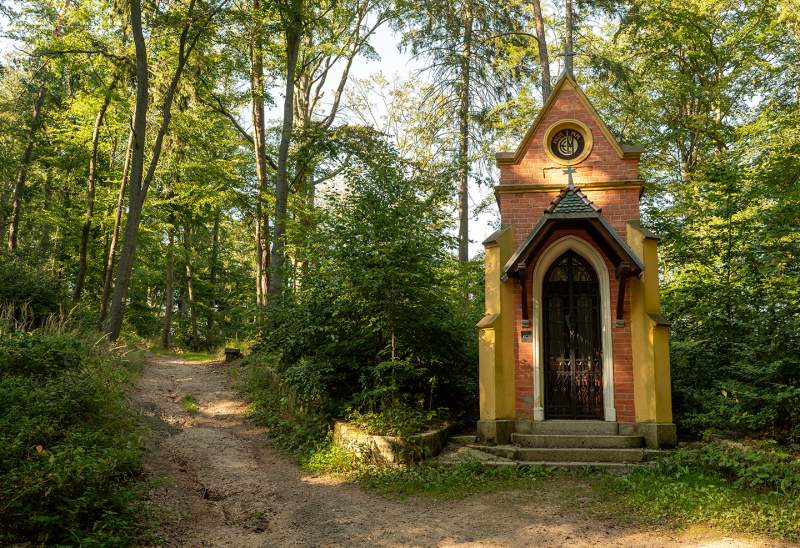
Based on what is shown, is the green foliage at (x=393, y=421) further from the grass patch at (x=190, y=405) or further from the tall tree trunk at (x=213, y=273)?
the tall tree trunk at (x=213, y=273)

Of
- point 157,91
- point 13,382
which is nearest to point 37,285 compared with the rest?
point 157,91

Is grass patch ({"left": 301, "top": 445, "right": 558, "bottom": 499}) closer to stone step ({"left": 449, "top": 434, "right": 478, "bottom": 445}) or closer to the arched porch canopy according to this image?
stone step ({"left": 449, "top": 434, "right": 478, "bottom": 445})

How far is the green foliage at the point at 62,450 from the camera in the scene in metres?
5.12

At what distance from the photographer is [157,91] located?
17344 millimetres

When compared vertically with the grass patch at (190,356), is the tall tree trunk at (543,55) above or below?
above

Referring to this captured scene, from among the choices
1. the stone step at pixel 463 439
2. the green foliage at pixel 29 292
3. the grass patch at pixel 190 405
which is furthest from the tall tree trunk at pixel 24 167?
the stone step at pixel 463 439

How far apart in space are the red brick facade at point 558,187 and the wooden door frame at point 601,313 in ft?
0.25

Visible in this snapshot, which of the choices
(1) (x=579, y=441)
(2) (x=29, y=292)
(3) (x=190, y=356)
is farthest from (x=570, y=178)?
(3) (x=190, y=356)

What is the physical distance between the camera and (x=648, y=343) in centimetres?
948

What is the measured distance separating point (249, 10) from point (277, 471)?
49.7 ft

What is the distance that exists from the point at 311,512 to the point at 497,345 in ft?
14.0

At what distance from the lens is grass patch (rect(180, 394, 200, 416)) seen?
11.7 meters

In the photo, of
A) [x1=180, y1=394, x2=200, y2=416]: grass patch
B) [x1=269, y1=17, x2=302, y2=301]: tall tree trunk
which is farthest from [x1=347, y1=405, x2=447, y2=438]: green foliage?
[x1=269, y1=17, x2=302, y2=301]: tall tree trunk

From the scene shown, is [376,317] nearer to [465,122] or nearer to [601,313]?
[601,313]
